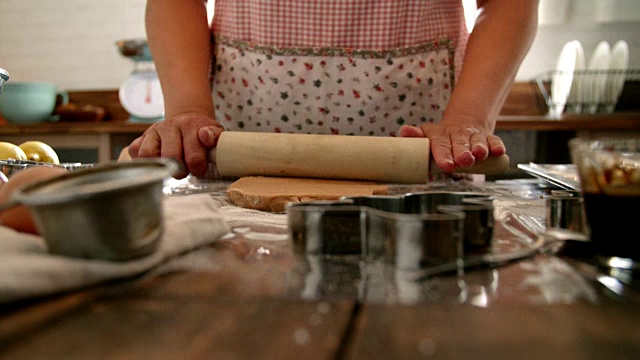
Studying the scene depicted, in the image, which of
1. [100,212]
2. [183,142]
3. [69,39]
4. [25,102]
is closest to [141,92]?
[25,102]

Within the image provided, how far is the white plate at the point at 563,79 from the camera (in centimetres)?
278

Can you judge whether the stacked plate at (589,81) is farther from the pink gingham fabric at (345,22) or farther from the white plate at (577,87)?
the pink gingham fabric at (345,22)

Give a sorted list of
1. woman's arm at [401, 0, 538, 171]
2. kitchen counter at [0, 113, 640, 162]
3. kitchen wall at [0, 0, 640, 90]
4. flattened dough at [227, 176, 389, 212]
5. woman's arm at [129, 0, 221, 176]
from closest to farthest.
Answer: flattened dough at [227, 176, 389, 212] < woman's arm at [129, 0, 221, 176] < woman's arm at [401, 0, 538, 171] < kitchen counter at [0, 113, 640, 162] < kitchen wall at [0, 0, 640, 90]

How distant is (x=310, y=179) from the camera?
930 millimetres

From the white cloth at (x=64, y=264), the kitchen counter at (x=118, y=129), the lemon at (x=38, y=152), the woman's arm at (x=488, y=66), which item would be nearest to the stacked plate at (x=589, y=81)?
the kitchen counter at (x=118, y=129)

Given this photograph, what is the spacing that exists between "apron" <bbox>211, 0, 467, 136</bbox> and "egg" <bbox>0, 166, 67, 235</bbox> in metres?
0.82

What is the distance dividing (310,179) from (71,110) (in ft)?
8.45

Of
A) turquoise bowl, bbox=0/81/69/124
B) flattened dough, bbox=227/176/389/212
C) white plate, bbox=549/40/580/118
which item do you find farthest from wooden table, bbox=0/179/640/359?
turquoise bowl, bbox=0/81/69/124

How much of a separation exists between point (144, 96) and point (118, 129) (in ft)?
0.74

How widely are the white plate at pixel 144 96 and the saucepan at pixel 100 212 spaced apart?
2575 millimetres

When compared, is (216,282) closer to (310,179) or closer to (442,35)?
(310,179)

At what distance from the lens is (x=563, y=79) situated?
278cm

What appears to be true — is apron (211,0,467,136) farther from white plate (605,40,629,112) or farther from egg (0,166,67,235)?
white plate (605,40,629,112)

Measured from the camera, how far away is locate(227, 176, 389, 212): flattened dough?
2.45ft
